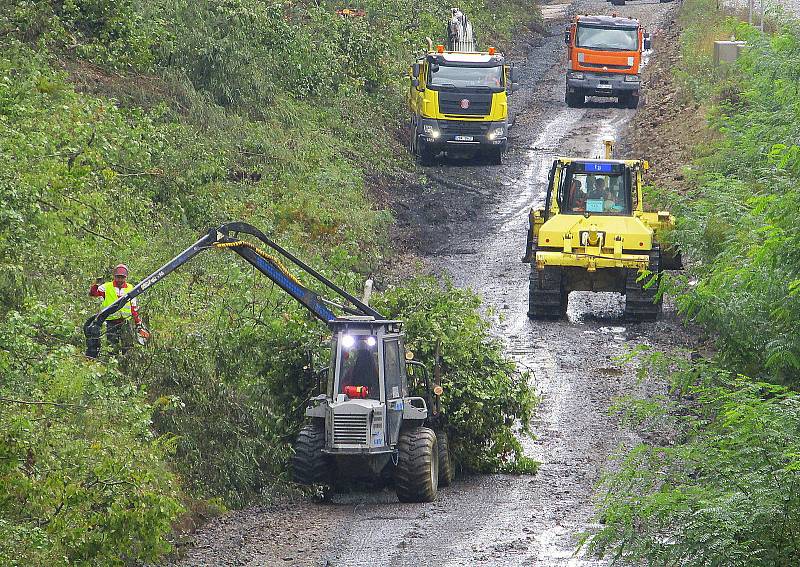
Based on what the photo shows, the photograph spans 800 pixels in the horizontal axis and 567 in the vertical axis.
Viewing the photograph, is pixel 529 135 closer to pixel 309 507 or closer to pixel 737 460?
pixel 309 507

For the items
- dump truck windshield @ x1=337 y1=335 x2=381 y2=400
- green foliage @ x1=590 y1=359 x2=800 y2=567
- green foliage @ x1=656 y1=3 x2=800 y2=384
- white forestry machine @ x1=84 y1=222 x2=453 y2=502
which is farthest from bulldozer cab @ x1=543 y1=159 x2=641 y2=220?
green foliage @ x1=590 y1=359 x2=800 y2=567

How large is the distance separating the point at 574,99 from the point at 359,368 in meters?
27.7

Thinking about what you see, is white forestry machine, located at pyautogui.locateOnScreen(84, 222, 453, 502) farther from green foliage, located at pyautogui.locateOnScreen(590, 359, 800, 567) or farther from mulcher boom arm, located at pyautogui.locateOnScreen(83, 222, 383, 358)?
green foliage, located at pyautogui.locateOnScreen(590, 359, 800, 567)

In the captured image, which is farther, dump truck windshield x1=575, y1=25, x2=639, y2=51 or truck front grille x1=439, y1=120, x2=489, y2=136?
dump truck windshield x1=575, y1=25, x2=639, y2=51

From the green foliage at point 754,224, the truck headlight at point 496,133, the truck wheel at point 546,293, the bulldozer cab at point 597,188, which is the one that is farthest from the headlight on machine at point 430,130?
the truck wheel at point 546,293

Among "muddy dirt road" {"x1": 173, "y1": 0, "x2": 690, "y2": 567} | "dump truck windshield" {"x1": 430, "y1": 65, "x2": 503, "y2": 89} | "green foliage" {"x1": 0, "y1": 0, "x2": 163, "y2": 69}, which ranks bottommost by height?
"muddy dirt road" {"x1": 173, "y1": 0, "x2": 690, "y2": 567}

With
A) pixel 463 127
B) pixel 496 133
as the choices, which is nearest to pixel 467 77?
pixel 463 127

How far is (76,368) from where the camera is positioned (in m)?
13.3

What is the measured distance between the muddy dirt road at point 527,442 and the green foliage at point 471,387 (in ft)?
1.20

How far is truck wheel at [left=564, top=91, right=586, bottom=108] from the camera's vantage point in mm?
40812

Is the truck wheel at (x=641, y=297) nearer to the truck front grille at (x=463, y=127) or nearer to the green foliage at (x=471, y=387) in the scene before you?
the green foliage at (x=471, y=387)

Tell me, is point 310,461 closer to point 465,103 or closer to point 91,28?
point 91,28

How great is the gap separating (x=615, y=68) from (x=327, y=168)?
516 inches

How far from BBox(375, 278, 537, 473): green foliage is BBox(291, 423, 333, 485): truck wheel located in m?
1.95
